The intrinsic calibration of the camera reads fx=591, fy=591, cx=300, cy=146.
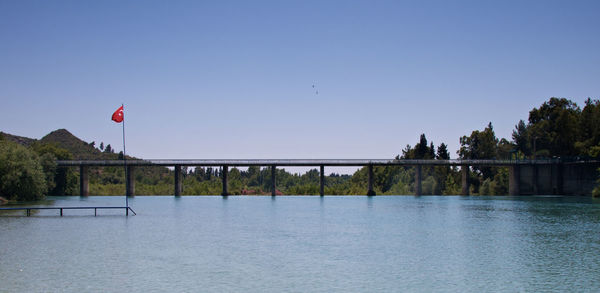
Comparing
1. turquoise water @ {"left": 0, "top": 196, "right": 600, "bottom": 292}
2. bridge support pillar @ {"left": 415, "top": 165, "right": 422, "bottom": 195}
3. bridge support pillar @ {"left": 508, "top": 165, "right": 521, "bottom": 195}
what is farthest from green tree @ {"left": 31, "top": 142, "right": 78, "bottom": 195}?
bridge support pillar @ {"left": 508, "top": 165, "right": 521, "bottom": 195}

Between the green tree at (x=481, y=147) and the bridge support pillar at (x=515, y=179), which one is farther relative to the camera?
the green tree at (x=481, y=147)

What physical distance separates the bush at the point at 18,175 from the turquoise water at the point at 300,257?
43.3 m

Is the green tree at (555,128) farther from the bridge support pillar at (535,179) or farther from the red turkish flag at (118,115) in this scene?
the red turkish flag at (118,115)

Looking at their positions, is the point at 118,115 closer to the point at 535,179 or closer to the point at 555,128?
the point at 535,179

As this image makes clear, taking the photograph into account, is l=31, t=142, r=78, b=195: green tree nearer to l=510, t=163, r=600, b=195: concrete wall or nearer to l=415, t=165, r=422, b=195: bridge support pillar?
l=415, t=165, r=422, b=195: bridge support pillar

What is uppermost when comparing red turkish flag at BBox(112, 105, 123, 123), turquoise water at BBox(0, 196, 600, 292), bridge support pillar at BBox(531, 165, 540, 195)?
red turkish flag at BBox(112, 105, 123, 123)

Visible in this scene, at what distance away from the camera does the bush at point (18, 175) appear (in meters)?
98.2

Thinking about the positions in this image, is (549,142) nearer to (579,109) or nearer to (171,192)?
(579,109)

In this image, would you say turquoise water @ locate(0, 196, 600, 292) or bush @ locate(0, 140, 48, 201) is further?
bush @ locate(0, 140, 48, 201)

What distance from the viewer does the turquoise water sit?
2820 cm

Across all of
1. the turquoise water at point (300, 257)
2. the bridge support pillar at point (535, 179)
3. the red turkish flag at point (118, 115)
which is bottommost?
the turquoise water at point (300, 257)

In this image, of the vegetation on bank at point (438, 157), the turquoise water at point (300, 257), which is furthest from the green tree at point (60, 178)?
the turquoise water at point (300, 257)

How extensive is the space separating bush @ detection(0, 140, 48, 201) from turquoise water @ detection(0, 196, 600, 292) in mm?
43326

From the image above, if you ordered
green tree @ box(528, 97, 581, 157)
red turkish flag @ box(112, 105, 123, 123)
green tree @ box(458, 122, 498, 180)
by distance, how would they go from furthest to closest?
green tree @ box(458, 122, 498, 180), green tree @ box(528, 97, 581, 157), red turkish flag @ box(112, 105, 123, 123)
